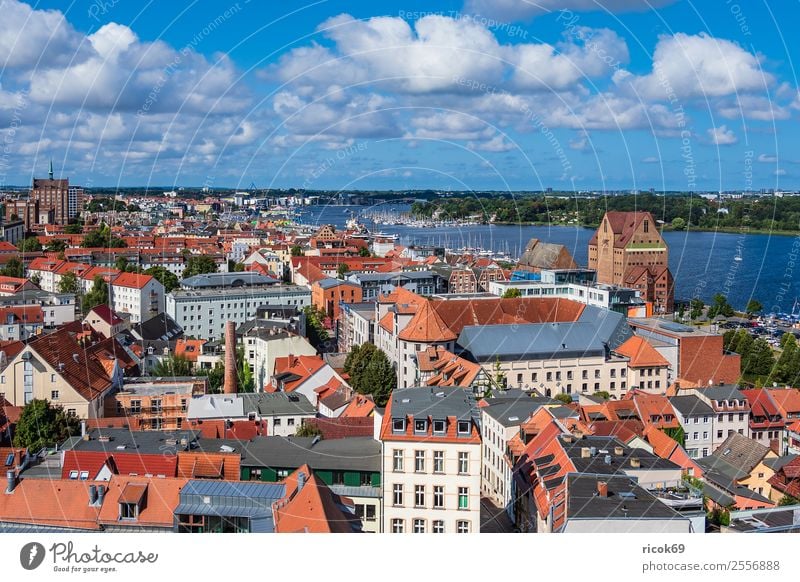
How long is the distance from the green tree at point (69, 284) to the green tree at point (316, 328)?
5665mm

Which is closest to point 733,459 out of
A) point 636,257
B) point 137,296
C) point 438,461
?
point 438,461

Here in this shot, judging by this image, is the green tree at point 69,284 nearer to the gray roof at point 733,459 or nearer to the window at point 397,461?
the gray roof at point 733,459

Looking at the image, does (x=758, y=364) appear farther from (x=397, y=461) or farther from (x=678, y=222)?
(x=678, y=222)

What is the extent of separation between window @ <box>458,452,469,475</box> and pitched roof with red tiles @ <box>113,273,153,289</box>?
13.4 meters

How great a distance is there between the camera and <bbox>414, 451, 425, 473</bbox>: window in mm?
5059

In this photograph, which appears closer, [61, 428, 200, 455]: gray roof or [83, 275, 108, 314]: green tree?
[61, 428, 200, 455]: gray roof

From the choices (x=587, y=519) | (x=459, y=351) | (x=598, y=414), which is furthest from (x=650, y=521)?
(x=459, y=351)

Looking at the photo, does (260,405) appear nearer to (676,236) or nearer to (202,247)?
(202,247)

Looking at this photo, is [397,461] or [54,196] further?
[54,196]

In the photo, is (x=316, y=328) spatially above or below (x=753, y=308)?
below

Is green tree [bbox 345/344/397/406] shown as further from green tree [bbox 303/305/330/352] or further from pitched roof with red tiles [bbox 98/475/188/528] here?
pitched roof with red tiles [bbox 98/475/188/528]

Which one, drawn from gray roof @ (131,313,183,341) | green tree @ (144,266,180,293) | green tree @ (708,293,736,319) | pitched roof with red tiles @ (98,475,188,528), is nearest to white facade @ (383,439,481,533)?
pitched roof with red tiles @ (98,475,188,528)

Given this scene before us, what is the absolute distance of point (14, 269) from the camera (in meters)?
21.7

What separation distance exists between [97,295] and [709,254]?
15.2 metres
